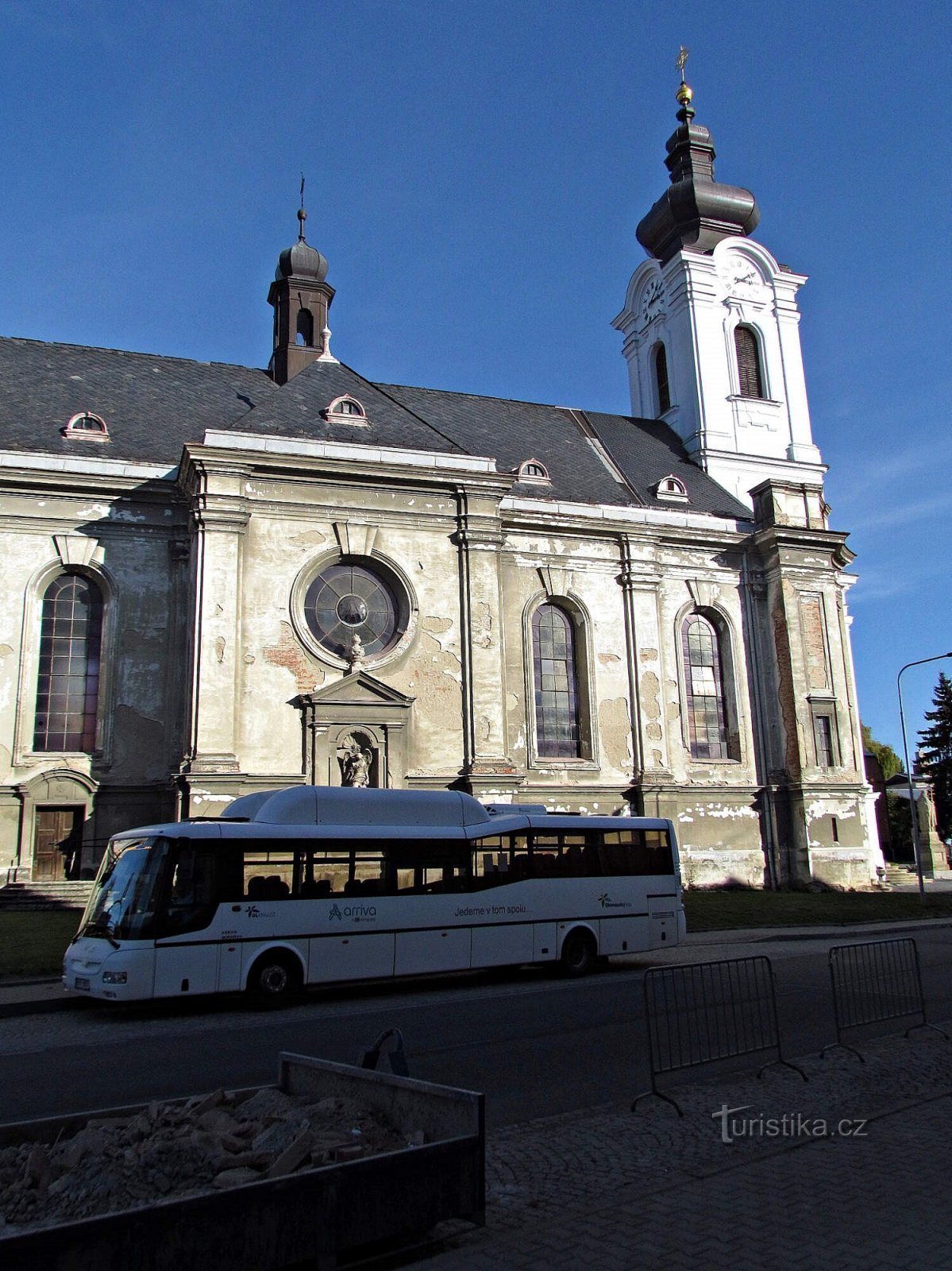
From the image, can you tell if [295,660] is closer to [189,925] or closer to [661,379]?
[189,925]

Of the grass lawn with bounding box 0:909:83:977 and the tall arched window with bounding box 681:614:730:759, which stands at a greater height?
the tall arched window with bounding box 681:614:730:759

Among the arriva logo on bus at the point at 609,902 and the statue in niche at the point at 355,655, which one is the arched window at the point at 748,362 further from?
the arriva logo on bus at the point at 609,902

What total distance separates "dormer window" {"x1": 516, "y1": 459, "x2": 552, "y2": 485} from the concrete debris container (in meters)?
27.3

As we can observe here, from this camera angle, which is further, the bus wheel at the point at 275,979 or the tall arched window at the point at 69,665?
the tall arched window at the point at 69,665

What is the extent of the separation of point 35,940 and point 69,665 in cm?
946

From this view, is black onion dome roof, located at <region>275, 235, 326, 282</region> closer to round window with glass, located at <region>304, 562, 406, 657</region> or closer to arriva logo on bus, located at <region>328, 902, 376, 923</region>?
round window with glass, located at <region>304, 562, 406, 657</region>

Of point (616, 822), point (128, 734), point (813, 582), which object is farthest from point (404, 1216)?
point (813, 582)

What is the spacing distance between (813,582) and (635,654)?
7.13m

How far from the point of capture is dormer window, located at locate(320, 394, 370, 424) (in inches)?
1109

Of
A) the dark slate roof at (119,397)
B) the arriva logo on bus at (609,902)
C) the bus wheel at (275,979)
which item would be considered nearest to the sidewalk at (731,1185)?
the bus wheel at (275,979)

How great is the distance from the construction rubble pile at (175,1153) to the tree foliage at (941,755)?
199 feet

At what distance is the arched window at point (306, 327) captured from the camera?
3372 centimetres

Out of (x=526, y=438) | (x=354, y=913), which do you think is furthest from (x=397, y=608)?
(x=354, y=913)

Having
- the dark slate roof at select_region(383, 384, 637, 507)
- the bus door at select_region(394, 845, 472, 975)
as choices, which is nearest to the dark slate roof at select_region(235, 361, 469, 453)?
the dark slate roof at select_region(383, 384, 637, 507)
